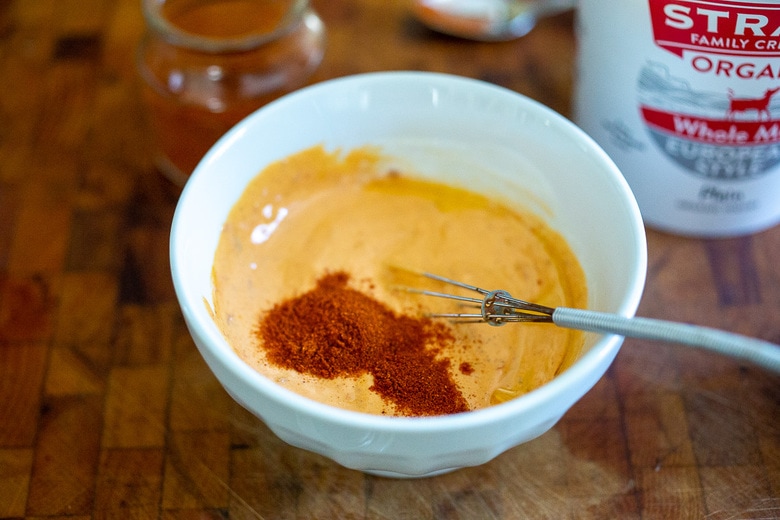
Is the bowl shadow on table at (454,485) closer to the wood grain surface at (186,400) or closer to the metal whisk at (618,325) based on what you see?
the wood grain surface at (186,400)

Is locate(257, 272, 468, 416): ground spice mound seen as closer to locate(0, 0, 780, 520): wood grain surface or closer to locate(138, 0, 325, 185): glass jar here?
locate(0, 0, 780, 520): wood grain surface

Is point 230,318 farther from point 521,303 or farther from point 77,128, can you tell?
point 77,128

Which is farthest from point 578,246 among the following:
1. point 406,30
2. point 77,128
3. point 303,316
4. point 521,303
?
point 77,128

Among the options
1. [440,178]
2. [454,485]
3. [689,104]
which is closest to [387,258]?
[440,178]

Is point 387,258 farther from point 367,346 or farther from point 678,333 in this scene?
point 678,333

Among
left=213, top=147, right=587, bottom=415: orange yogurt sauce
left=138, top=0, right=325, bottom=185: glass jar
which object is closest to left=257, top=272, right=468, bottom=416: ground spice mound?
left=213, top=147, right=587, bottom=415: orange yogurt sauce

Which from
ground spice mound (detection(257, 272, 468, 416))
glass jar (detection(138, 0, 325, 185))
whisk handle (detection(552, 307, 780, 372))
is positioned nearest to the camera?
whisk handle (detection(552, 307, 780, 372))

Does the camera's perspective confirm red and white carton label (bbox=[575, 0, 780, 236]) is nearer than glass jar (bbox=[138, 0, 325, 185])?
Yes
